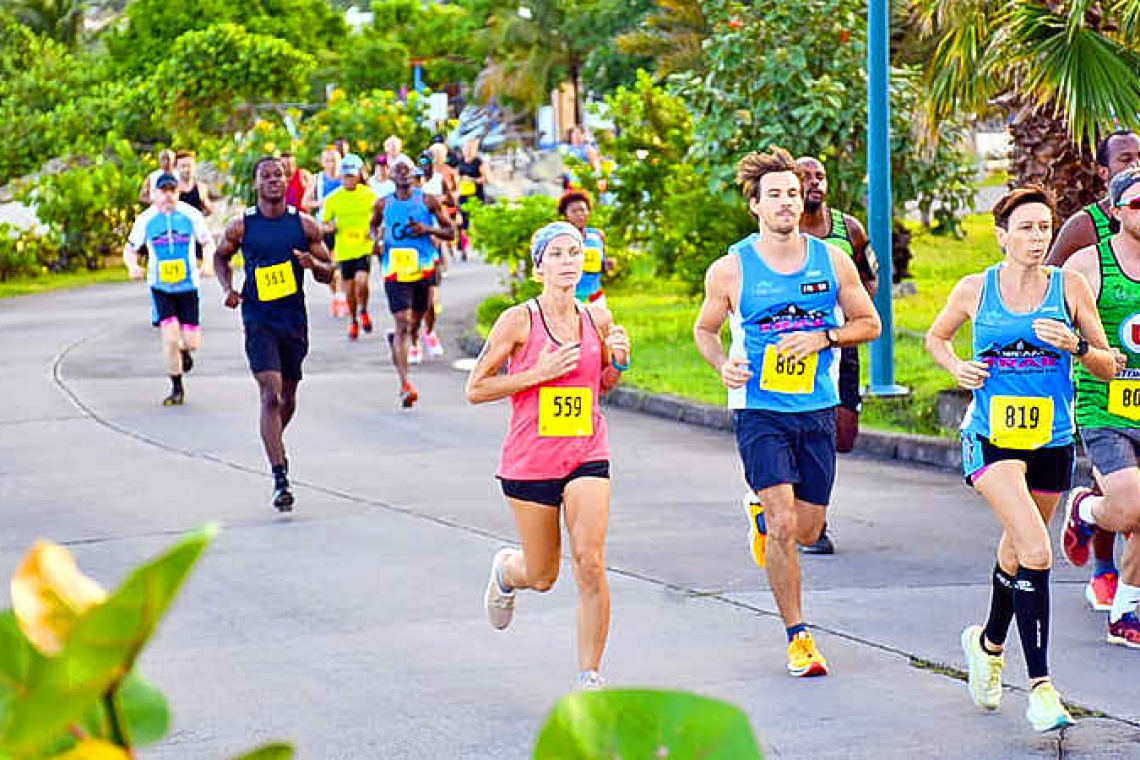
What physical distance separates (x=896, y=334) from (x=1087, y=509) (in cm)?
1045

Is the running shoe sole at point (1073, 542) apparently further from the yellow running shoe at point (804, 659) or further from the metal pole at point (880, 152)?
the metal pole at point (880, 152)

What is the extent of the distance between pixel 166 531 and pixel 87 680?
1054 centimetres

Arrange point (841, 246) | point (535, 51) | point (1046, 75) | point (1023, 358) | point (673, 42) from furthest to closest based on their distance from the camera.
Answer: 1. point (535, 51)
2. point (673, 42)
3. point (1046, 75)
4. point (841, 246)
5. point (1023, 358)

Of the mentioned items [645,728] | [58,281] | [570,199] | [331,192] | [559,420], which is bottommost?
[58,281]

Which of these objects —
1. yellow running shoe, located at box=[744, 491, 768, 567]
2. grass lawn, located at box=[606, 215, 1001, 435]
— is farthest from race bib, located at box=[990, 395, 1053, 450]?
grass lawn, located at box=[606, 215, 1001, 435]

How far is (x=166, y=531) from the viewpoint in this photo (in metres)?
11.1

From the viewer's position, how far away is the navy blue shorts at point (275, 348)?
40.0 ft

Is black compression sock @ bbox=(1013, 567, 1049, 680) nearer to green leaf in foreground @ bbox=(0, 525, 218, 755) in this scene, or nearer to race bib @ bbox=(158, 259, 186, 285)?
green leaf in foreground @ bbox=(0, 525, 218, 755)

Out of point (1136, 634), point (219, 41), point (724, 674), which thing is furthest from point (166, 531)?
point (219, 41)

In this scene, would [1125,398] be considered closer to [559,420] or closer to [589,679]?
[559,420]

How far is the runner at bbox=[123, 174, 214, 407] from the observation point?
56.8 ft

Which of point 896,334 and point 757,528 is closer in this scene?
point 757,528

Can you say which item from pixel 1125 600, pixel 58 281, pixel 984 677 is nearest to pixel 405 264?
pixel 1125 600

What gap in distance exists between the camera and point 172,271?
1747cm
